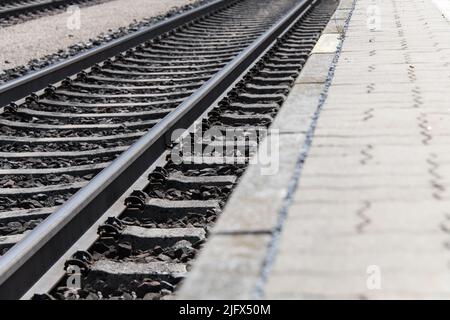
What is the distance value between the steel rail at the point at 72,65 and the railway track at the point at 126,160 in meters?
0.03

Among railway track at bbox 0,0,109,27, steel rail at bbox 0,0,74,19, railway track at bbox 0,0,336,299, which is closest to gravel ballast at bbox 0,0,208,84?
railway track at bbox 0,0,109,27

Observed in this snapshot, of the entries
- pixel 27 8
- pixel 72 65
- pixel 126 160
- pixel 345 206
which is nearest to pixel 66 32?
pixel 27 8

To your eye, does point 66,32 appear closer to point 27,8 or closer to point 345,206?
point 27,8

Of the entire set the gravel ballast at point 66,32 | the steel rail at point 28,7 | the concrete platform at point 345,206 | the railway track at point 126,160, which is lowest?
the gravel ballast at point 66,32

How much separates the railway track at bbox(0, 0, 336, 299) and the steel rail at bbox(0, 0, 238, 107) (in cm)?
3

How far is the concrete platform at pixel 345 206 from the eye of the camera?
2842 mm

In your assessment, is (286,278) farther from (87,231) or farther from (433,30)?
(433,30)

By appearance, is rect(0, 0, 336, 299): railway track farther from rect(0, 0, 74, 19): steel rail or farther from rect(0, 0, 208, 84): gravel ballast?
rect(0, 0, 74, 19): steel rail

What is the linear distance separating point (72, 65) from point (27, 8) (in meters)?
8.18

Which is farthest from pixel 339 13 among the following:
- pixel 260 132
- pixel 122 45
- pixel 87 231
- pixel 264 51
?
pixel 87 231

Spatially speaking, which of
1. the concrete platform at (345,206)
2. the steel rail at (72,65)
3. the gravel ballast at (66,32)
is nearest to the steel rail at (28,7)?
the gravel ballast at (66,32)

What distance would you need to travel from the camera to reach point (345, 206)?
142 inches

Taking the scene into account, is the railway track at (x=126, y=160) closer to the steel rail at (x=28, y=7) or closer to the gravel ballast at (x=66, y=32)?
the gravel ballast at (x=66, y=32)

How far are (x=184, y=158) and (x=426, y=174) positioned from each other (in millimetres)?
2296
